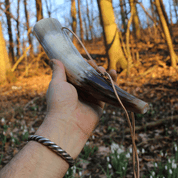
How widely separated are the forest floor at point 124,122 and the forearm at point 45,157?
1.07 meters

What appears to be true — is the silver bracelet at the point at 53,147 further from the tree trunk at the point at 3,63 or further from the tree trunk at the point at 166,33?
the tree trunk at the point at 3,63

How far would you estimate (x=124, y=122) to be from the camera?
10.8 ft

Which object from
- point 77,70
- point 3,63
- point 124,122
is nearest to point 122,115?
point 124,122

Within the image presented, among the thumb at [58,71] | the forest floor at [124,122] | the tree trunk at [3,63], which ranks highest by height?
the tree trunk at [3,63]

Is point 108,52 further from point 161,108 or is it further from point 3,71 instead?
point 3,71

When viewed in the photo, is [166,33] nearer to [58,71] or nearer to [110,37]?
[110,37]

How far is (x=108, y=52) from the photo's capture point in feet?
16.4

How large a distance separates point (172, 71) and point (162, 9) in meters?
2.08

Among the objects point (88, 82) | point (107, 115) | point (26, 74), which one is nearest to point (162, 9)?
point (107, 115)

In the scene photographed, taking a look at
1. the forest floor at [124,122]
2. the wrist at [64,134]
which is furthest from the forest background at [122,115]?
the wrist at [64,134]

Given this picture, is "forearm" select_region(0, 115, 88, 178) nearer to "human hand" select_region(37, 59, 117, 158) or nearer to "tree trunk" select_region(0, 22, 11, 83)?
"human hand" select_region(37, 59, 117, 158)

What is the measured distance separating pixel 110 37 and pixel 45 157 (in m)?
4.64

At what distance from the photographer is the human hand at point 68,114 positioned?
1.08 metres

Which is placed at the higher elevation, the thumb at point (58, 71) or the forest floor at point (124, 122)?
the thumb at point (58, 71)
